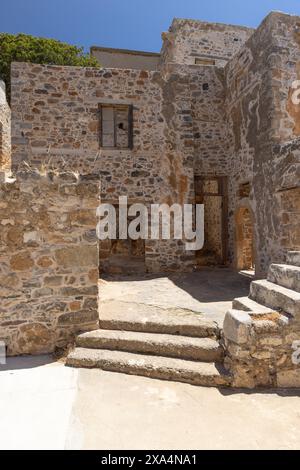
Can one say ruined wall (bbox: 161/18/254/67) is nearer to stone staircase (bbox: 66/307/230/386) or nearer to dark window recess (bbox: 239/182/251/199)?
dark window recess (bbox: 239/182/251/199)

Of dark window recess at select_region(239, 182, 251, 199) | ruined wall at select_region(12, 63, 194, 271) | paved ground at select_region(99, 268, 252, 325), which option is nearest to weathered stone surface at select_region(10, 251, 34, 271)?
paved ground at select_region(99, 268, 252, 325)

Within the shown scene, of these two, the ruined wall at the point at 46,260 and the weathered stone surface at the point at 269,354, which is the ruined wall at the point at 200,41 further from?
the weathered stone surface at the point at 269,354

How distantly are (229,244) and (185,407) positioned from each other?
6.95 meters

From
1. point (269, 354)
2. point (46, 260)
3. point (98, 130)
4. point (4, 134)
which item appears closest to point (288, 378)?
point (269, 354)

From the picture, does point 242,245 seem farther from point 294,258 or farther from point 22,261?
point 22,261

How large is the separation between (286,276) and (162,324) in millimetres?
1656

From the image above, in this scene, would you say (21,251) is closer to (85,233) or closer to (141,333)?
(85,233)

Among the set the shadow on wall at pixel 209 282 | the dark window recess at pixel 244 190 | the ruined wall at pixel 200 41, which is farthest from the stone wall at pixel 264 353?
the ruined wall at pixel 200 41

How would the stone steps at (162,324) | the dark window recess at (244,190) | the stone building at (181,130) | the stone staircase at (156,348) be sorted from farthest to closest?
1. the dark window recess at (244,190)
2. the stone building at (181,130)
3. the stone steps at (162,324)
4. the stone staircase at (156,348)

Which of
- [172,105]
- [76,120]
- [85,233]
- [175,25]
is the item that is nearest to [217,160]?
[172,105]

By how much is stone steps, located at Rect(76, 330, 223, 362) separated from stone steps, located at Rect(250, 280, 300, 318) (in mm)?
797

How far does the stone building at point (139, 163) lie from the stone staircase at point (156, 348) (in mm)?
365

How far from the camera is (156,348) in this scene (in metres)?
3.65

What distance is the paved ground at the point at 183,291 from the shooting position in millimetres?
4902
